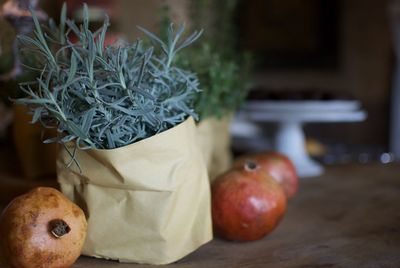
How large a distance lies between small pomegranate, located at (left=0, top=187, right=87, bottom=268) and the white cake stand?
73cm

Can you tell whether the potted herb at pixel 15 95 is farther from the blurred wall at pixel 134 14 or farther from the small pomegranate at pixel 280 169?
the blurred wall at pixel 134 14

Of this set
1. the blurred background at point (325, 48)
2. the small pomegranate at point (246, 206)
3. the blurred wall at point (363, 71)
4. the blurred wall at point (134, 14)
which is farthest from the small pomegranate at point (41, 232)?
the blurred wall at point (134, 14)

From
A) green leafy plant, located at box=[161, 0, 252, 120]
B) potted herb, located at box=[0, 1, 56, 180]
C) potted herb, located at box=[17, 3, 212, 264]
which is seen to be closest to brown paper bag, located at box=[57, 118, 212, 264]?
potted herb, located at box=[17, 3, 212, 264]

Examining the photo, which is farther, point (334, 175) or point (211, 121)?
point (334, 175)

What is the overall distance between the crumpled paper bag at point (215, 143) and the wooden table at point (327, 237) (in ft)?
0.55

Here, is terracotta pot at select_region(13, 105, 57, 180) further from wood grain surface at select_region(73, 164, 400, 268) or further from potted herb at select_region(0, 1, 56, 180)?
wood grain surface at select_region(73, 164, 400, 268)

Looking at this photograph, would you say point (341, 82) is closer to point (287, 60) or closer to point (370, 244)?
point (287, 60)

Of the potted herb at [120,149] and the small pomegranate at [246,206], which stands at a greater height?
the potted herb at [120,149]

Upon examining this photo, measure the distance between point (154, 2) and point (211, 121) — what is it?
2622 millimetres

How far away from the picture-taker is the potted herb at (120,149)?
588mm

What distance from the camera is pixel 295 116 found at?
125 centimetres

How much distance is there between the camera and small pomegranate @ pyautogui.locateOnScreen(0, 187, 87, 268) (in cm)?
56

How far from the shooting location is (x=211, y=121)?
98cm

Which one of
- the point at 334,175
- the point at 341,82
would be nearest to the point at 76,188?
the point at 334,175
